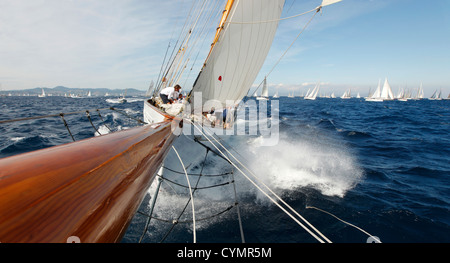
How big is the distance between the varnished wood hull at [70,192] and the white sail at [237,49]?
5000mm

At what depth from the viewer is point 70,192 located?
761mm

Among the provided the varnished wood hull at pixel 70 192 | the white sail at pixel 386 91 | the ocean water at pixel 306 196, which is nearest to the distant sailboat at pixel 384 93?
the white sail at pixel 386 91

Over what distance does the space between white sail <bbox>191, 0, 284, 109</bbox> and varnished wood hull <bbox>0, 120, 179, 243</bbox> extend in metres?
5.00

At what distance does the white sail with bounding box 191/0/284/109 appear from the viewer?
17.6 ft

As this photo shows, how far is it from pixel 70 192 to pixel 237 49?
6.03 metres

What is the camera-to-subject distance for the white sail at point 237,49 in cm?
537

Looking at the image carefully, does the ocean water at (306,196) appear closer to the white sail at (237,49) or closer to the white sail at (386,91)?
the white sail at (237,49)

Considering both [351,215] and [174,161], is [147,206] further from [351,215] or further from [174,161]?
[351,215]

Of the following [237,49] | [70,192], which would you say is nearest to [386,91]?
[237,49]

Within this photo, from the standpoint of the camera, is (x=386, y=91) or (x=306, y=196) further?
(x=386, y=91)

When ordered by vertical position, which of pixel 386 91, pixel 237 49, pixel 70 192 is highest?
pixel 386 91

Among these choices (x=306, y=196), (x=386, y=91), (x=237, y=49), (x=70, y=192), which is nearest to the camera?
(x=70, y=192)

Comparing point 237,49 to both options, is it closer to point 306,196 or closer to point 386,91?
point 306,196

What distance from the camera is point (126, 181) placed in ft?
3.67
